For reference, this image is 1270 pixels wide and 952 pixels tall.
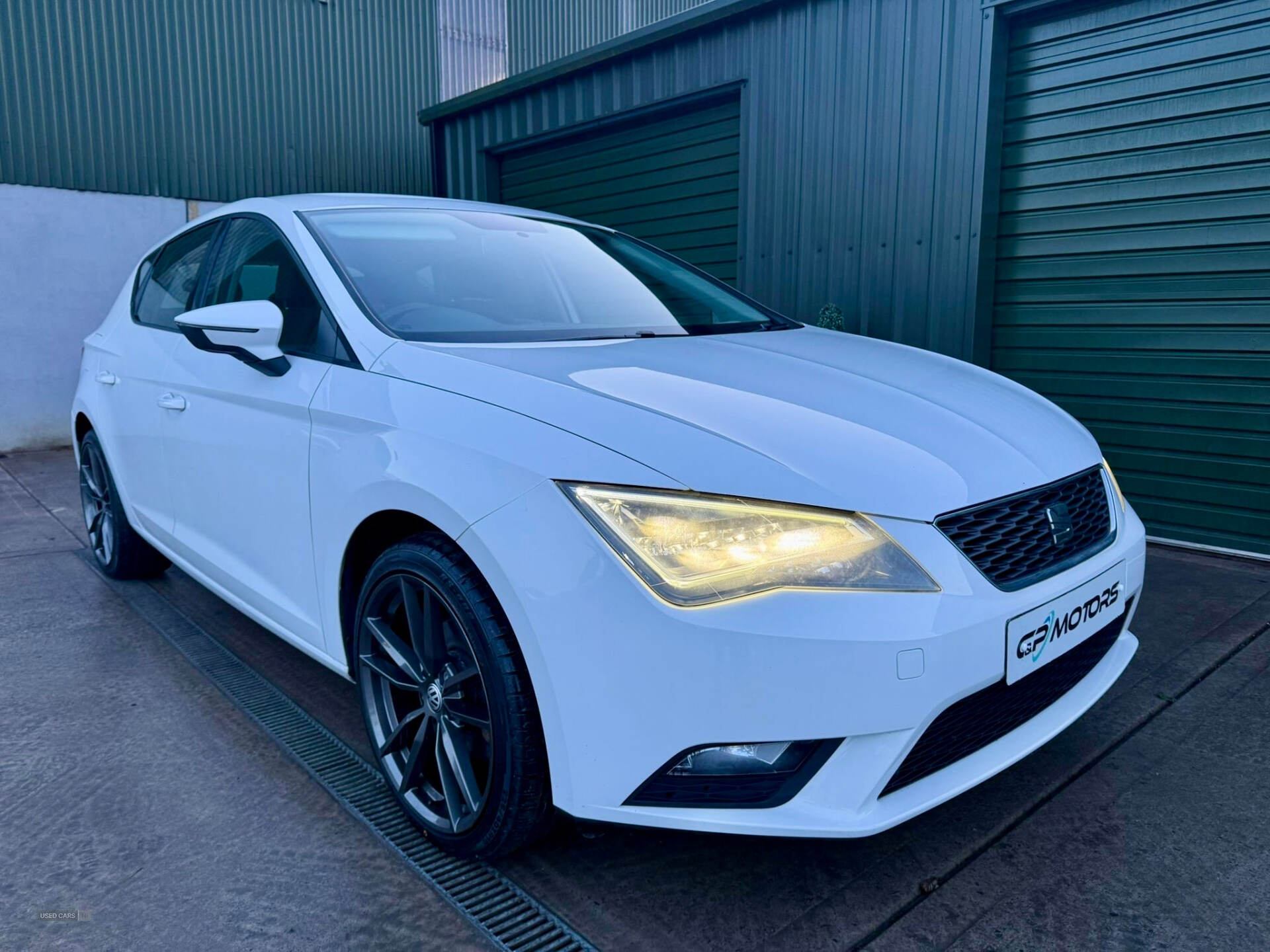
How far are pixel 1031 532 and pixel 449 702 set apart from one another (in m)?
1.28

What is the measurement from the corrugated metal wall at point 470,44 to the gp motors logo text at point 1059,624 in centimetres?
1073

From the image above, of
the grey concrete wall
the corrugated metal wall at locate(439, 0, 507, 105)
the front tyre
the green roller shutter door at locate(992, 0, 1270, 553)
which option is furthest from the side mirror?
the corrugated metal wall at locate(439, 0, 507, 105)

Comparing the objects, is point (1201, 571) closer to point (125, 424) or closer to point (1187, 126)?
point (1187, 126)

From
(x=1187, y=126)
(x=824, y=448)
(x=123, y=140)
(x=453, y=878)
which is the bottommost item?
(x=453, y=878)

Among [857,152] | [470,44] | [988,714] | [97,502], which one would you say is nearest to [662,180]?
[857,152]

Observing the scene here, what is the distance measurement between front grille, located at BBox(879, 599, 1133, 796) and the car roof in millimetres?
2235

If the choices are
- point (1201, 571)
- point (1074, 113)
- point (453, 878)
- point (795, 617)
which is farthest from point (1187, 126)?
point (453, 878)

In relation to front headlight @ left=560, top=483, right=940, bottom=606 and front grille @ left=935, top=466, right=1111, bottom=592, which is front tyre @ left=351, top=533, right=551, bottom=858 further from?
front grille @ left=935, top=466, right=1111, bottom=592

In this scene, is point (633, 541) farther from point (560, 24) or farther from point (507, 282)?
point (560, 24)

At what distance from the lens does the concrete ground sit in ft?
6.24

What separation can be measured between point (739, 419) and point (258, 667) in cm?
218

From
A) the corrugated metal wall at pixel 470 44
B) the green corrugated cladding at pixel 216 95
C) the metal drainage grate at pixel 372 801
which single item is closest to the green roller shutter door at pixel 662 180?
the green corrugated cladding at pixel 216 95

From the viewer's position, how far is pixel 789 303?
637 centimetres

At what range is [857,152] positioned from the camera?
5871 millimetres
